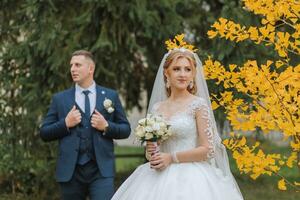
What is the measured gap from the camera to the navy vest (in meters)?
5.46

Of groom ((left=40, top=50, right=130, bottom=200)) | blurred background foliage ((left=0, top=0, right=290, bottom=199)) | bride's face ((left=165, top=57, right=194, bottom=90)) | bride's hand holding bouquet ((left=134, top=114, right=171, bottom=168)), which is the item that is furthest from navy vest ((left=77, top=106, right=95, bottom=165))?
blurred background foliage ((left=0, top=0, right=290, bottom=199))

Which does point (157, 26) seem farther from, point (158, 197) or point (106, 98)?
point (158, 197)

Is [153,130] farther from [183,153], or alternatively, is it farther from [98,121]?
[98,121]

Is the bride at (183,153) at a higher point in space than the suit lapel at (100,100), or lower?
lower

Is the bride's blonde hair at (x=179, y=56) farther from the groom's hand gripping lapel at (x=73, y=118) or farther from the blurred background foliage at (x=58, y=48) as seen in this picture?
the blurred background foliage at (x=58, y=48)

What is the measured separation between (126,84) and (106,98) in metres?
4.67

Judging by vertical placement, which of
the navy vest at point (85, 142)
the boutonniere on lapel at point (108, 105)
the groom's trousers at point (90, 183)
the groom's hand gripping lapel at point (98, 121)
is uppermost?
the boutonniere on lapel at point (108, 105)

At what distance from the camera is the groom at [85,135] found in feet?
17.8

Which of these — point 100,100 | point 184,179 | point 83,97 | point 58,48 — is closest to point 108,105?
point 100,100

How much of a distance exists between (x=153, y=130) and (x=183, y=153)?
0.95ft

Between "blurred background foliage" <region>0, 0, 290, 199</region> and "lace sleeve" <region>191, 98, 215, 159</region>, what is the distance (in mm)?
3431

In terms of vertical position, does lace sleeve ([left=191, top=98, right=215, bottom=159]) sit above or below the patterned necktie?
below

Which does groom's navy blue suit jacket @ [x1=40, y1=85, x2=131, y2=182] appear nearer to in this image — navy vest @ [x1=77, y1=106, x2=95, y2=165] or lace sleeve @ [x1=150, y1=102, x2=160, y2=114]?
navy vest @ [x1=77, y1=106, x2=95, y2=165]

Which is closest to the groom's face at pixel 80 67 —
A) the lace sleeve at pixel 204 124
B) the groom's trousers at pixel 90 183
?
the groom's trousers at pixel 90 183
